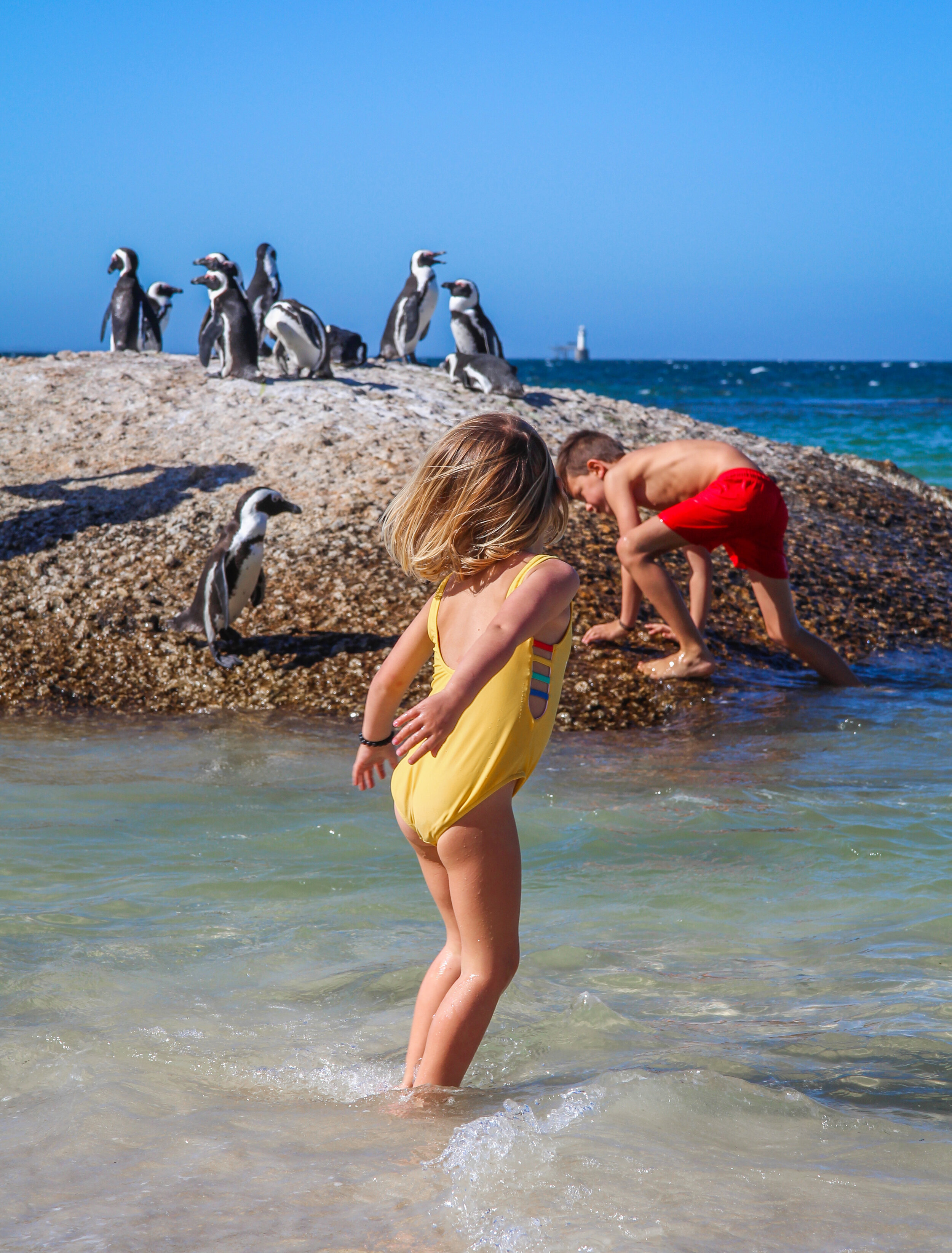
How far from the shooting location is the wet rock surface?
6.48 meters

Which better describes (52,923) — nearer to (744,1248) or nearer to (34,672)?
(744,1248)

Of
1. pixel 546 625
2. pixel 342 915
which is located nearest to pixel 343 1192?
pixel 546 625

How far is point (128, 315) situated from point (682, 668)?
31.0 feet

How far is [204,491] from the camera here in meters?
8.35

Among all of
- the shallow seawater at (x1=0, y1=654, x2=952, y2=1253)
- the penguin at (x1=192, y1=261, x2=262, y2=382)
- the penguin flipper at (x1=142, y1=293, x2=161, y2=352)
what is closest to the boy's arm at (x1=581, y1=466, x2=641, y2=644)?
the shallow seawater at (x1=0, y1=654, x2=952, y2=1253)

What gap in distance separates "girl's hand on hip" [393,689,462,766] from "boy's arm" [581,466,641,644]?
4.07 meters

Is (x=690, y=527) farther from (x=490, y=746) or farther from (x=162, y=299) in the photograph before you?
(x=162, y=299)

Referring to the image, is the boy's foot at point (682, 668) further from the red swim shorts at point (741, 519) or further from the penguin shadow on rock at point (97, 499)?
the penguin shadow on rock at point (97, 499)

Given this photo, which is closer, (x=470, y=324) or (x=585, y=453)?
(x=585, y=453)

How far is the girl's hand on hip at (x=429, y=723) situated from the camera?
205cm

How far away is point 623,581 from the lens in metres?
6.61

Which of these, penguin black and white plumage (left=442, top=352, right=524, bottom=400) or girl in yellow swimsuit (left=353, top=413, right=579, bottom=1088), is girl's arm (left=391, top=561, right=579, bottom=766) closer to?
girl in yellow swimsuit (left=353, top=413, right=579, bottom=1088)

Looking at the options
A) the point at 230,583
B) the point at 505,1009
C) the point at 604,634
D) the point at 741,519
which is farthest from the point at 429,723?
the point at 230,583

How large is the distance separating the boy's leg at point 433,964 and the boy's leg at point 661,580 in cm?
390
